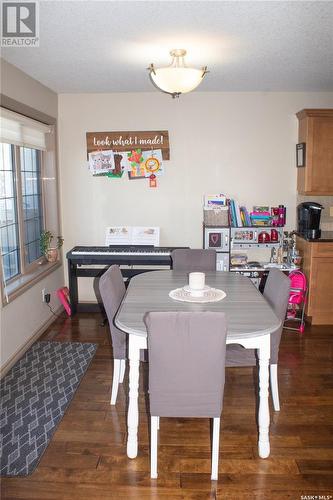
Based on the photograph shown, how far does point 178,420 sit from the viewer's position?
9.39ft

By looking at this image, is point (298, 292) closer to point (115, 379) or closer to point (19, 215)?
point (115, 379)

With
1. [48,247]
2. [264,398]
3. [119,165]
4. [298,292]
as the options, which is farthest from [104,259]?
[264,398]

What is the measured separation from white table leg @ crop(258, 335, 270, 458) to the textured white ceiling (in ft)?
6.22

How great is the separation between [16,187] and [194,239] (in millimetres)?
2096

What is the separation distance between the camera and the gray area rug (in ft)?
8.29

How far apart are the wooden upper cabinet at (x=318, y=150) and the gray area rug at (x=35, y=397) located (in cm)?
285

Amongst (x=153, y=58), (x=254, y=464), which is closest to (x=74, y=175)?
(x=153, y=58)

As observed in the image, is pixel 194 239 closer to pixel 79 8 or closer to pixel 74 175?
pixel 74 175

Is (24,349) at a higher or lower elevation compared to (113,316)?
lower

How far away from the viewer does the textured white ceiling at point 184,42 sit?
8.16 ft

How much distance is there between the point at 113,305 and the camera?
2.88 metres

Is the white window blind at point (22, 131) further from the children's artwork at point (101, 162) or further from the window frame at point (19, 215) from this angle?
the children's artwork at point (101, 162)

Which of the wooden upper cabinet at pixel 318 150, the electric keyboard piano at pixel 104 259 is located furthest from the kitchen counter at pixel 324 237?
the electric keyboard piano at pixel 104 259

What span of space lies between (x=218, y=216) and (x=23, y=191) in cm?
209
